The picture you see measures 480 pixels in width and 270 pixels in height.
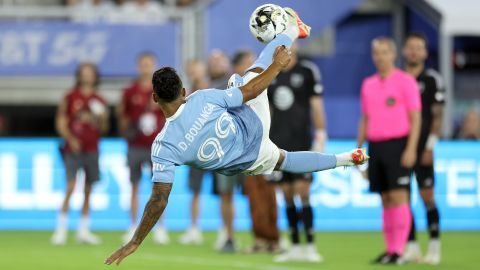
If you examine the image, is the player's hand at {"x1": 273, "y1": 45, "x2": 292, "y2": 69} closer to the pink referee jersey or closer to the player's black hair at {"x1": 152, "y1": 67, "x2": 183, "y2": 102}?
the player's black hair at {"x1": 152, "y1": 67, "x2": 183, "y2": 102}

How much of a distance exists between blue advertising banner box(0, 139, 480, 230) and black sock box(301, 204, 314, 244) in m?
3.94

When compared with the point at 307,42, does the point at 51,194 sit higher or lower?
lower

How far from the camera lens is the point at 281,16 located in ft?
33.7

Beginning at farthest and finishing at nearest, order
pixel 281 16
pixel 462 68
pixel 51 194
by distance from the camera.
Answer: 1. pixel 462 68
2. pixel 51 194
3. pixel 281 16

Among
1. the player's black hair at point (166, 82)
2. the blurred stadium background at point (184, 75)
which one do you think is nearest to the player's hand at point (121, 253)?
the player's black hair at point (166, 82)

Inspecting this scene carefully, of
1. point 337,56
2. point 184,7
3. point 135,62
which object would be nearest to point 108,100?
point 135,62

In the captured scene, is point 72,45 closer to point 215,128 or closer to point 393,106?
point 393,106

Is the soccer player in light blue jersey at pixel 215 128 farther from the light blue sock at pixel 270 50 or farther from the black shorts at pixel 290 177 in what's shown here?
the black shorts at pixel 290 177

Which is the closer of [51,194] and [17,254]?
[17,254]

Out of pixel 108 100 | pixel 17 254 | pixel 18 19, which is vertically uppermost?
pixel 18 19

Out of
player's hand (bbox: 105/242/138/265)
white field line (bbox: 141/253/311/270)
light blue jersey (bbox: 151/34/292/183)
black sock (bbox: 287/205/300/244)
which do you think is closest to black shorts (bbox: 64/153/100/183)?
white field line (bbox: 141/253/311/270)

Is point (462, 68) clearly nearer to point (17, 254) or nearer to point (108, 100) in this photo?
point (108, 100)

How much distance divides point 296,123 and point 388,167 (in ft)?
4.12

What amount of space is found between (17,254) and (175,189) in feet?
13.2
